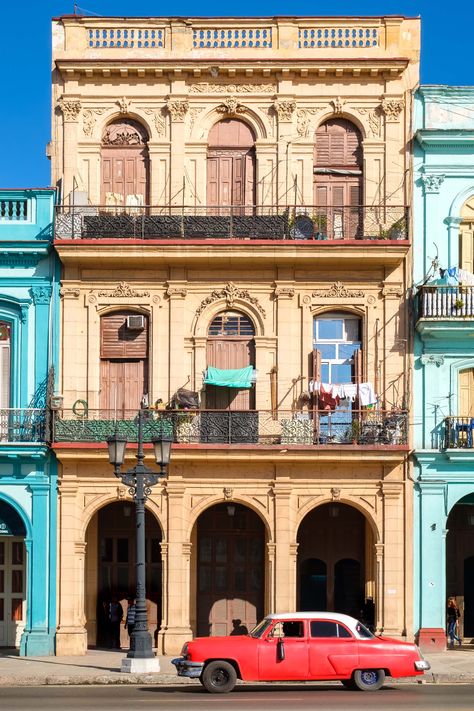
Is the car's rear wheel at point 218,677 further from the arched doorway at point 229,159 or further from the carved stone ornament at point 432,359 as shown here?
the arched doorway at point 229,159

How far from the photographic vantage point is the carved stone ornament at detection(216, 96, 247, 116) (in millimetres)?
35781

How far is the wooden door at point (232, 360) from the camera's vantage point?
115 feet

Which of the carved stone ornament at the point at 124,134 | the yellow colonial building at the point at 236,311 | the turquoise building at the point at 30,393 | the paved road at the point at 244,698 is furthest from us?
the carved stone ornament at the point at 124,134

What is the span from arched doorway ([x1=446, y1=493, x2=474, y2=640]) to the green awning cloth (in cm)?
679

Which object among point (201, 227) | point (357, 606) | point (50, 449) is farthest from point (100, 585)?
point (201, 227)

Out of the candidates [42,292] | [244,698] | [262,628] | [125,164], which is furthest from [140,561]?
[125,164]

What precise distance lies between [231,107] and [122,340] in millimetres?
6518

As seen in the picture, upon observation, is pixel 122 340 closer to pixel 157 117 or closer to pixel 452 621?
pixel 157 117

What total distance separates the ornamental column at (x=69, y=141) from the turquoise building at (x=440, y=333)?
8.61 meters

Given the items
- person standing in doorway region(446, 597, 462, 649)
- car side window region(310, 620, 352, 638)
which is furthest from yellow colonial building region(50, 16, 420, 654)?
car side window region(310, 620, 352, 638)

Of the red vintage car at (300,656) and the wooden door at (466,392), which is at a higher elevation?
the wooden door at (466,392)

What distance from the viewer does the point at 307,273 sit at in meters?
35.2

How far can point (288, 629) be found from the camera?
26.6m

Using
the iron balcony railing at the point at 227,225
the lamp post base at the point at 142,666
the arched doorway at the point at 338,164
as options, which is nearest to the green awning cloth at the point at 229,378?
the iron balcony railing at the point at 227,225
